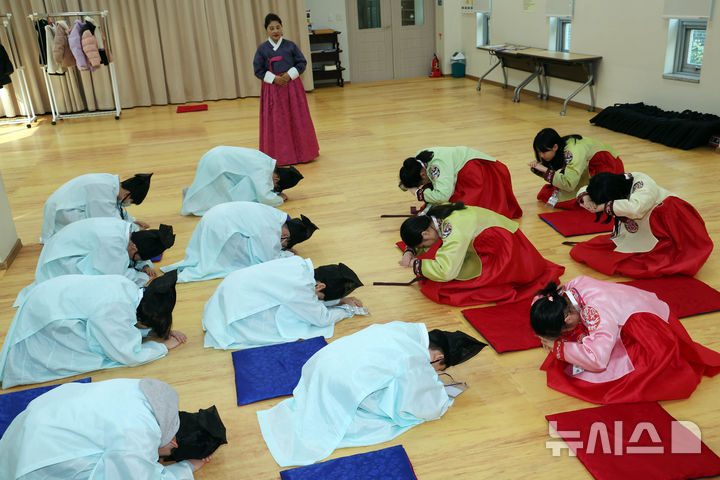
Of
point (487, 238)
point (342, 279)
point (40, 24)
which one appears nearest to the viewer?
point (342, 279)

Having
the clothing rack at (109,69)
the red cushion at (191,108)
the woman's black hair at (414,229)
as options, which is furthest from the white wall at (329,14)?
the woman's black hair at (414,229)

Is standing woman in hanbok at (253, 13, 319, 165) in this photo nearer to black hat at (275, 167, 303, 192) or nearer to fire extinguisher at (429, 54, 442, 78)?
black hat at (275, 167, 303, 192)

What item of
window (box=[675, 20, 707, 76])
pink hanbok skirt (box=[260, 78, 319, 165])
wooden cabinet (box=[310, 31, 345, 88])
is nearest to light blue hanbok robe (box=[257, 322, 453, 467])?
pink hanbok skirt (box=[260, 78, 319, 165])

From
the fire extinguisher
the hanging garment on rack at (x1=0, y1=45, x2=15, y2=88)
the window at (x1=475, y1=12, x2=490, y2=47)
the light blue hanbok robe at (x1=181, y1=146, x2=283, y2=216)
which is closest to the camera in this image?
the light blue hanbok robe at (x1=181, y1=146, x2=283, y2=216)

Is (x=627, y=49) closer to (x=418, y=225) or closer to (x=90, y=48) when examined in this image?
(x=418, y=225)

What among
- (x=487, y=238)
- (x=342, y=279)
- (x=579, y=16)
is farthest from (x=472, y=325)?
(x=579, y=16)

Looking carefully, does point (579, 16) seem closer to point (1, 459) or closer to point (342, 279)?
point (342, 279)

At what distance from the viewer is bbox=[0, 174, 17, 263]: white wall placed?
3.97m

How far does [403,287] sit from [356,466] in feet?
4.69

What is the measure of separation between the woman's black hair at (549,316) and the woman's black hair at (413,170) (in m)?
1.83

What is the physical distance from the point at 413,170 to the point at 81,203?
2.17 m

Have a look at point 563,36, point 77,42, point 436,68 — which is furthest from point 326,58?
point 563,36

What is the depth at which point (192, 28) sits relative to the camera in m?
9.29

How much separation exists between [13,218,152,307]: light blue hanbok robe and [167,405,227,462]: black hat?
4.82 ft
